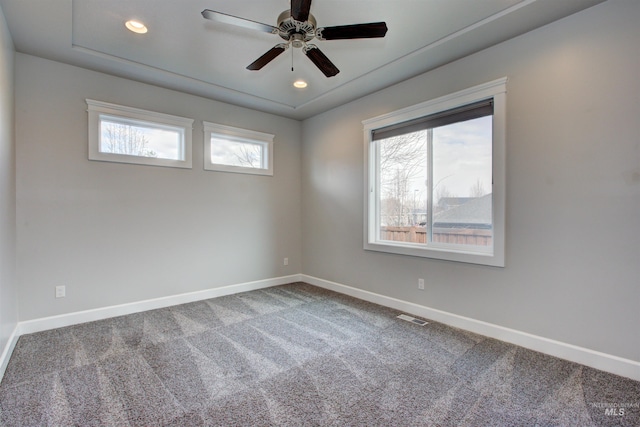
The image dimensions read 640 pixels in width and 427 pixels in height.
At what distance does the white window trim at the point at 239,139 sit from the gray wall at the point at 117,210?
0.08m

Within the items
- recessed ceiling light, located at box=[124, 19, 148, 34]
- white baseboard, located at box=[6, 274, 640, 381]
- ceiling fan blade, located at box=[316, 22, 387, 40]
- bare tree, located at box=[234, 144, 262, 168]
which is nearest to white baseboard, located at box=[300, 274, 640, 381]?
white baseboard, located at box=[6, 274, 640, 381]

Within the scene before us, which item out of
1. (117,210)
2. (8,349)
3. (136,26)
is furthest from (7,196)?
(136,26)

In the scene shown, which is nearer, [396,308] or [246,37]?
[246,37]

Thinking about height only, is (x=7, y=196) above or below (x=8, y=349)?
above

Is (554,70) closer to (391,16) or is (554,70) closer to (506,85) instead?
(506,85)

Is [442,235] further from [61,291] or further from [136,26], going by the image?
[61,291]

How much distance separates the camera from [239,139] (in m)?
4.54

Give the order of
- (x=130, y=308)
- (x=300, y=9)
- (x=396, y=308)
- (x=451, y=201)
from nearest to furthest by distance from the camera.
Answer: (x=300, y=9)
(x=451, y=201)
(x=130, y=308)
(x=396, y=308)

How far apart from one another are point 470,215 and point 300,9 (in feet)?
8.19

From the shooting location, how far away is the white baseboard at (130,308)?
9.99 ft

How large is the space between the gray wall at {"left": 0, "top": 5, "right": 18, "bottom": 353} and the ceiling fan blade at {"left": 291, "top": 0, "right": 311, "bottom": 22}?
2.35 metres

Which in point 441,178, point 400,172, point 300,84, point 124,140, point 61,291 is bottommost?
point 61,291

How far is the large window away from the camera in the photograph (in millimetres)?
2869

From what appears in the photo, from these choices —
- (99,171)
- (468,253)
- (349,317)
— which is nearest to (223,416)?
(349,317)
